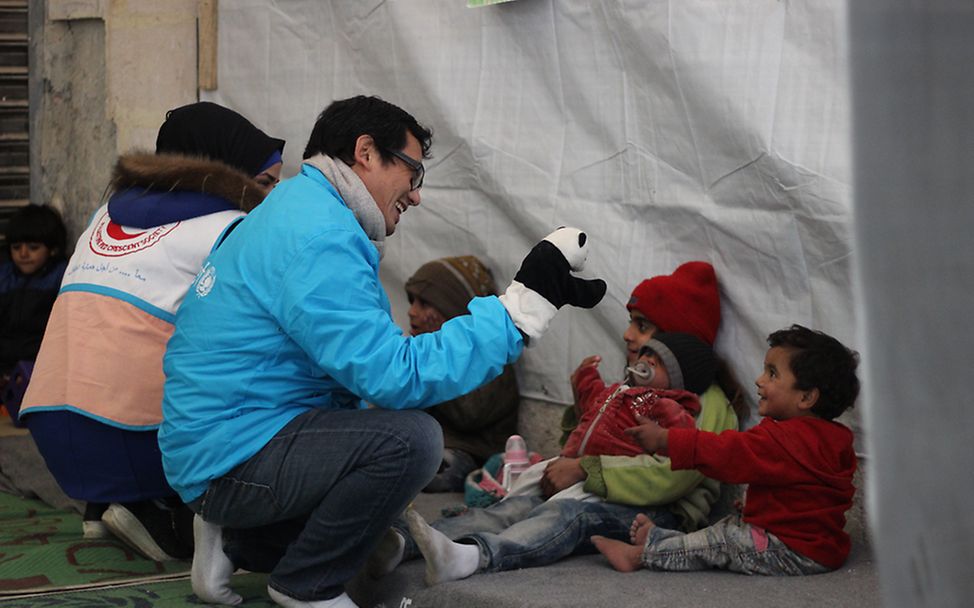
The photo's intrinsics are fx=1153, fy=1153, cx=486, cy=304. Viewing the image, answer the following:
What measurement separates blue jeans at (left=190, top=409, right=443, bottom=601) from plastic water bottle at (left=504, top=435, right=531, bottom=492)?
1.04 metres

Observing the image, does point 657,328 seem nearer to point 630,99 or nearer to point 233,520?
point 630,99

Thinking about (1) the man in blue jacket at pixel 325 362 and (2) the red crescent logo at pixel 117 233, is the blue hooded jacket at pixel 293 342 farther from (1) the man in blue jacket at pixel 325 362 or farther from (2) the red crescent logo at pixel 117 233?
(2) the red crescent logo at pixel 117 233

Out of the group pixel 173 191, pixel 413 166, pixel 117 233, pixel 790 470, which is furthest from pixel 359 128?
pixel 790 470

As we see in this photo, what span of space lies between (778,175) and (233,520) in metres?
1.54

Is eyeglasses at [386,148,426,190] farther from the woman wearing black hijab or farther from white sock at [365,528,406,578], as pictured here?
white sock at [365,528,406,578]

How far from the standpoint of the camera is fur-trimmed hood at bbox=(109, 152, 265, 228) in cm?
301

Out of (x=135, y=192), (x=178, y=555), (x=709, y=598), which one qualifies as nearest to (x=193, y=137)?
(x=135, y=192)

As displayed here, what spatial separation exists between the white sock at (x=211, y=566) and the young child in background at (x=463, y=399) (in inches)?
45.4

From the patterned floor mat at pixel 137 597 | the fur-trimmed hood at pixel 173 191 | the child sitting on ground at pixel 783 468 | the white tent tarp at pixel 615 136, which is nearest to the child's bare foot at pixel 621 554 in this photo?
the child sitting on ground at pixel 783 468

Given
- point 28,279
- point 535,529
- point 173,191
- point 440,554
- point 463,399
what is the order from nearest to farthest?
point 440,554 < point 535,529 < point 173,191 < point 463,399 < point 28,279

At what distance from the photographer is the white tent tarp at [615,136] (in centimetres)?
283

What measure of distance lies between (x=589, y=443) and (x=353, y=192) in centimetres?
103

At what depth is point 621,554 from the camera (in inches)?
107

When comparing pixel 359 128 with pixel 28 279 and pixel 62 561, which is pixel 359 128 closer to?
pixel 62 561
